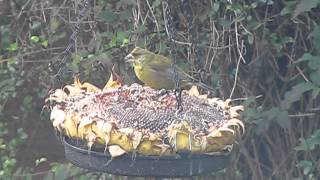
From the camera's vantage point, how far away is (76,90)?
229 centimetres

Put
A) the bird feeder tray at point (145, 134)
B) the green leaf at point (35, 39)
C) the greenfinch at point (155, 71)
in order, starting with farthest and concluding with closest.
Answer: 1. the green leaf at point (35, 39)
2. the greenfinch at point (155, 71)
3. the bird feeder tray at point (145, 134)

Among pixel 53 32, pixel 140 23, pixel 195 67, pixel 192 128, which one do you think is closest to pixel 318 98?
pixel 195 67

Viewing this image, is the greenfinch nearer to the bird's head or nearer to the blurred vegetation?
the bird's head

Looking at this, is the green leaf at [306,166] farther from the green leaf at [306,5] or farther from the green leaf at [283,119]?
the green leaf at [306,5]

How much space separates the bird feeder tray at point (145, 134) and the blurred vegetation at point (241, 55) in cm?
98

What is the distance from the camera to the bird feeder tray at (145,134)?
72.1 inches

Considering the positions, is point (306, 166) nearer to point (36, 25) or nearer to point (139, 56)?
point (139, 56)

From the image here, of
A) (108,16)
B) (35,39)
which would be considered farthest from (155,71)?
(35,39)

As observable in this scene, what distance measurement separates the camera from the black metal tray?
6.03 ft

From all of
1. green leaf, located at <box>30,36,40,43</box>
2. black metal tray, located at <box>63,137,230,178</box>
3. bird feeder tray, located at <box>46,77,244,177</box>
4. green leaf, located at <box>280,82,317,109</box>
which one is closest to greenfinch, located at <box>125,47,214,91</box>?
bird feeder tray, located at <box>46,77,244,177</box>

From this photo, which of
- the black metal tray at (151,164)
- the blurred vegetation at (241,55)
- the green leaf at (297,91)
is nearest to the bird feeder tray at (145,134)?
the black metal tray at (151,164)

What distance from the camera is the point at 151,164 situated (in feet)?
6.06

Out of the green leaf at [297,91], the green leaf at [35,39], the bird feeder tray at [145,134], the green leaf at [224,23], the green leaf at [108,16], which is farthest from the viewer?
the green leaf at [35,39]

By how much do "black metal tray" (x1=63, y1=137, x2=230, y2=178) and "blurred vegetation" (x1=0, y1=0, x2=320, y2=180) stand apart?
3.77 feet
